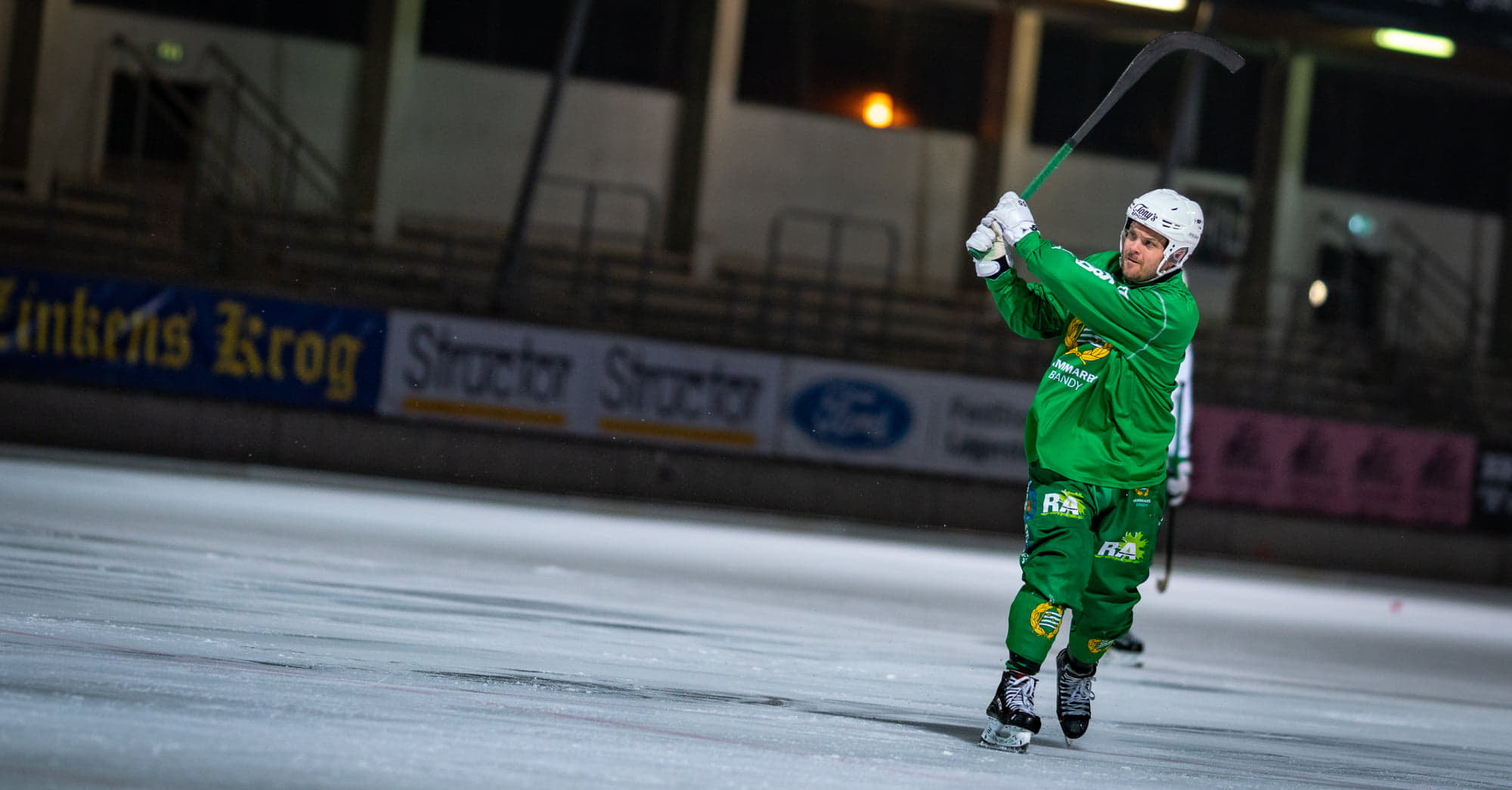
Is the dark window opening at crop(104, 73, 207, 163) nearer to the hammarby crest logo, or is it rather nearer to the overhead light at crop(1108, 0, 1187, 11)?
the overhead light at crop(1108, 0, 1187, 11)

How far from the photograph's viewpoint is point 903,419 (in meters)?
23.4

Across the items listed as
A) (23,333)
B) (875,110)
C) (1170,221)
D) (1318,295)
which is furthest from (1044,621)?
Result: (1318,295)

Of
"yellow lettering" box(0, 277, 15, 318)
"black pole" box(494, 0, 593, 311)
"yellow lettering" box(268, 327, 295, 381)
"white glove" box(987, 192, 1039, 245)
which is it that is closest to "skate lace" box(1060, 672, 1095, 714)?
"white glove" box(987, 192, 1039, 245)

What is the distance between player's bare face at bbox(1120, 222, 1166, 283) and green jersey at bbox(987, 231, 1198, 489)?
0.16ft

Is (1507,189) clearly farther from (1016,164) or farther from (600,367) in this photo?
(600,367)

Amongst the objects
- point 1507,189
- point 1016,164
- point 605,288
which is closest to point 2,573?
point 605,288

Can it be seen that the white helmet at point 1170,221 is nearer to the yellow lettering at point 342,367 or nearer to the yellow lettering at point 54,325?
the yellow lettering at point 342,367

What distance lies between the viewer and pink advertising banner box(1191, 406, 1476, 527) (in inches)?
953

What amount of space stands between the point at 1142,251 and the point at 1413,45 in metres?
25.0

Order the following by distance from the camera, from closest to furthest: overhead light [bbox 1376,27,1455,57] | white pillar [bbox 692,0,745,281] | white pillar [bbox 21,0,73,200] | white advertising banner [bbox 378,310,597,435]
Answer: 1. white advertising banner [bbox 378,310,597,435]
2. white pillar [bbox 21,0,73,200]
3. overhead light [bbox 1376,27,1455,57]
4. white pillar [bbox 692,0,745,281]

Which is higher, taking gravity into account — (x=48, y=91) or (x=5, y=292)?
(x=48, y=91)

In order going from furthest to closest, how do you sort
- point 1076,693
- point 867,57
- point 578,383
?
point 867,57, point 578,383, point 1076,693

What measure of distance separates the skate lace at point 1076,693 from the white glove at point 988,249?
1414 mm

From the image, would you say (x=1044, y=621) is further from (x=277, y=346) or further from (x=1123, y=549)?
(x=277, y=346)
